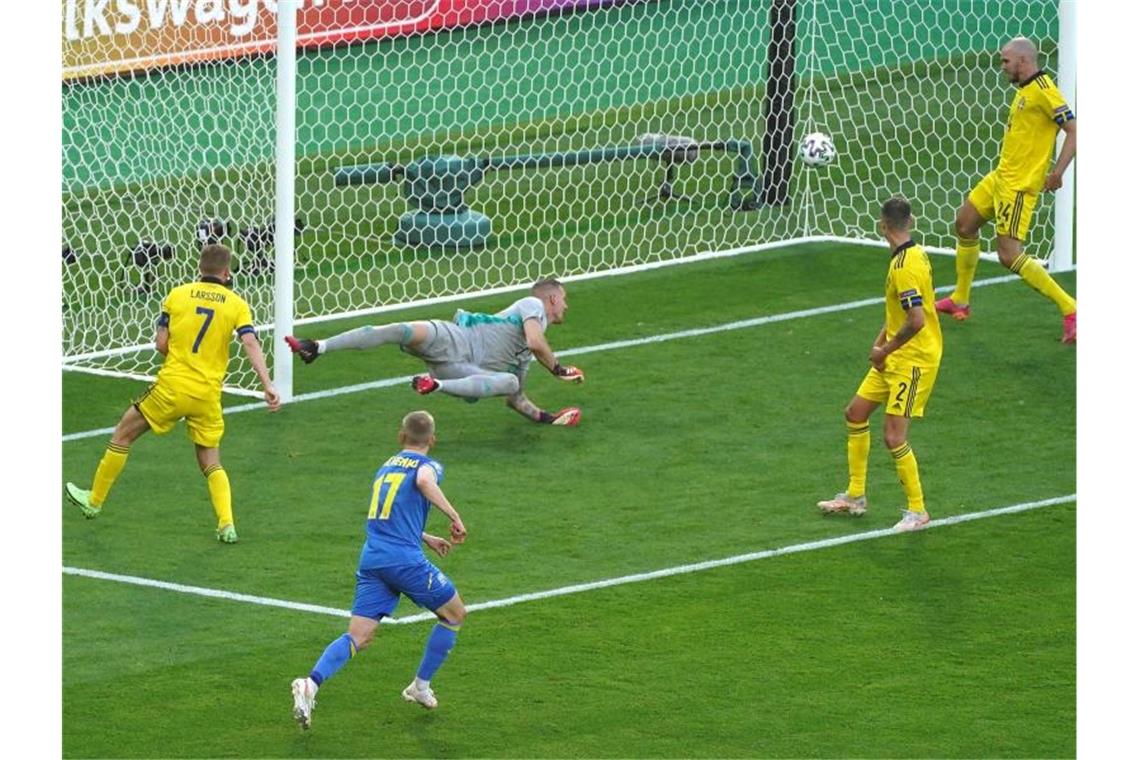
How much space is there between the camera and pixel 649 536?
45.9ft

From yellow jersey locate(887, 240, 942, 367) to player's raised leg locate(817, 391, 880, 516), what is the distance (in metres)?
0.36

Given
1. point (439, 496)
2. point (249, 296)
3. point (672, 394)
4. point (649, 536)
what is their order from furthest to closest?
point (249, 296)
point (672, 394)
point (649, 536)
point (439, 496)

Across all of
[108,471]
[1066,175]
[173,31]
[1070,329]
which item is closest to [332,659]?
[108,471]

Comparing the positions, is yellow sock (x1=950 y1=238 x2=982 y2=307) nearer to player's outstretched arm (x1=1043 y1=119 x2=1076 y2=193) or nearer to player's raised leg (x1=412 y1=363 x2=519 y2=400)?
player's outstretched arm (x1=1043 y1=119 x2=1076 y2=193)

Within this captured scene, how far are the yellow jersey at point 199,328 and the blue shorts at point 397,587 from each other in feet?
9.30

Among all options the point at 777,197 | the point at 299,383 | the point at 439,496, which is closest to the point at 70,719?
the point at 439,496

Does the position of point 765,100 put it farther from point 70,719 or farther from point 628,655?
point 70,719

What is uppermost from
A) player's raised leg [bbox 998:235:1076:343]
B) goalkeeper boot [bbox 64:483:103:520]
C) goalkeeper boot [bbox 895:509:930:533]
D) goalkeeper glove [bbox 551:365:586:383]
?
player's raised leg [bbox 998:235:1076:343]

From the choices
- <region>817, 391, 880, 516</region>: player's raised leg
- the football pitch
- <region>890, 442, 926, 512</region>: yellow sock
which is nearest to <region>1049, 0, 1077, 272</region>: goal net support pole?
the football pitch

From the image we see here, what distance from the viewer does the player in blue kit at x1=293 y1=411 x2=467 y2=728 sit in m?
11.2

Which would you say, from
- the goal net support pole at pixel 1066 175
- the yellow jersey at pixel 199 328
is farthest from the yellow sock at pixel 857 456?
the goal net support pole at pixel 1066 175

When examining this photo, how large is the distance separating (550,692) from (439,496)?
1.14 meters

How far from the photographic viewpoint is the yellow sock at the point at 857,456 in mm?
14047

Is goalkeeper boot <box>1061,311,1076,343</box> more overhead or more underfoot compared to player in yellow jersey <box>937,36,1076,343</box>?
more underfoot
